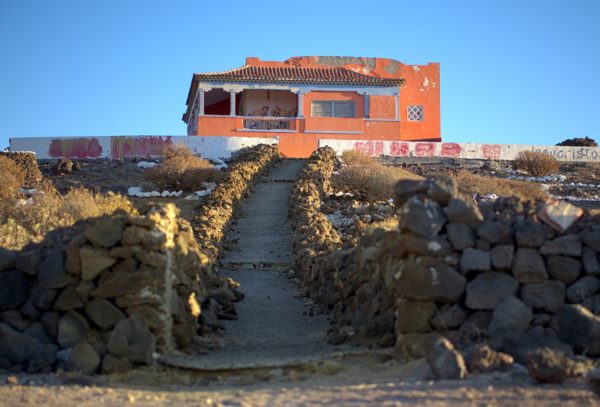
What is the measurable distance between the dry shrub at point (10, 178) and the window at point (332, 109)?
16.1 meters

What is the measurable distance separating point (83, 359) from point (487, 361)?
12.3ft

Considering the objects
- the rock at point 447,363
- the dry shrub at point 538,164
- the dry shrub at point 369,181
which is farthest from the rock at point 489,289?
the dry shrub at point 538,164

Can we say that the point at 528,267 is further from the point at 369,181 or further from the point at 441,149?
the point at 441,149

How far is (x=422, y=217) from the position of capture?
8133mm

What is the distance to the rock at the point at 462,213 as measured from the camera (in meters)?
8.26

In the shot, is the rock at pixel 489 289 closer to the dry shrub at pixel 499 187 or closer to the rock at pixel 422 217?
the rock at pixel 422 217

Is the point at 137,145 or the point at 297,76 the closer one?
the point at 137,145

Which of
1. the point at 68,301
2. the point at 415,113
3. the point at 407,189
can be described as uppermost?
the point at 415,113

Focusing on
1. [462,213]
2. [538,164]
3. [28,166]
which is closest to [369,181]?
[538,164]

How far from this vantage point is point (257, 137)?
36562 millimetres

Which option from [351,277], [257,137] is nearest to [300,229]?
[351,277]

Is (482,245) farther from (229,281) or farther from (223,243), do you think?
(223,243)

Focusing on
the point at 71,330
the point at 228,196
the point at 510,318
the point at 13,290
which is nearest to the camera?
the point at 510,318

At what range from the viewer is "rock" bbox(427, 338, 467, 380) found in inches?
268
